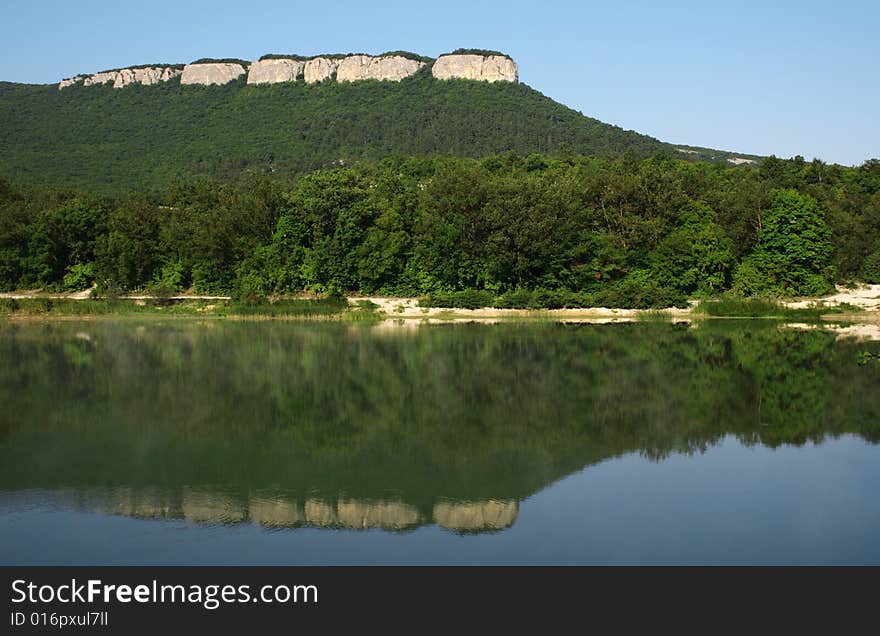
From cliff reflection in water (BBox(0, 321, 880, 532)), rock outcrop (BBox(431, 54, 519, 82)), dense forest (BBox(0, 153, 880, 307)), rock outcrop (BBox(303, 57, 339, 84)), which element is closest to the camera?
cliff reflection in water (BBox(0, 321, 880, 532))

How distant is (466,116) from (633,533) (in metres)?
94.7

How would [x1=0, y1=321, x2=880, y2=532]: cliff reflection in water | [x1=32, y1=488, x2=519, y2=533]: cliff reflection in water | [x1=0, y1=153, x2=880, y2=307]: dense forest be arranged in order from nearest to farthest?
[x1=32, y1=488, x2=519, y2=533]: cliff reflection in water, [x1=0, y1=321, x2=880, y2=532]: cliff reflection in water, [x1=0, y1=153, x2=880, y2=307]: dense forest

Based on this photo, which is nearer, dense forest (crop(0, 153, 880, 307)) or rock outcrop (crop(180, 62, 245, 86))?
dense forest (crop(0, 153, 880, 307))

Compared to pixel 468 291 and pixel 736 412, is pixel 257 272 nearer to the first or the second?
pixel 468 291

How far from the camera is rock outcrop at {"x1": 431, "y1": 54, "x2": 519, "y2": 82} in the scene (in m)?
119

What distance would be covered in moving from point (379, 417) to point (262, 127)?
9310cm

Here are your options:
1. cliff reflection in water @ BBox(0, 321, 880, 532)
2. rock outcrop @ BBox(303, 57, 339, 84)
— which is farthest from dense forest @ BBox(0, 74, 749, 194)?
cliff reflection in water @ BBox(0, 321, 880, 532)

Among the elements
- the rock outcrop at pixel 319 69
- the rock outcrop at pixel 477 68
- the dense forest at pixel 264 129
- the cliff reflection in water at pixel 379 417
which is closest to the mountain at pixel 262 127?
the dense forest at pixel 264 129

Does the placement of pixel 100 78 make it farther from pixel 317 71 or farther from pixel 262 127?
pixel 262 127

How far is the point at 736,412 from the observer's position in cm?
1628

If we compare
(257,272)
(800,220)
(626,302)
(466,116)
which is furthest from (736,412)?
(466,116)

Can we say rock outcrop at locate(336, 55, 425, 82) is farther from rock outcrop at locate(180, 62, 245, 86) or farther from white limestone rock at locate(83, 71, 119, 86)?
white limestone rock at locate(83, 71, 119, 86)

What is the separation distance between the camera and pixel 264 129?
10262 cm

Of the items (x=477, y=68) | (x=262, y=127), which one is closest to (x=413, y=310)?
(x=262, y=127)
